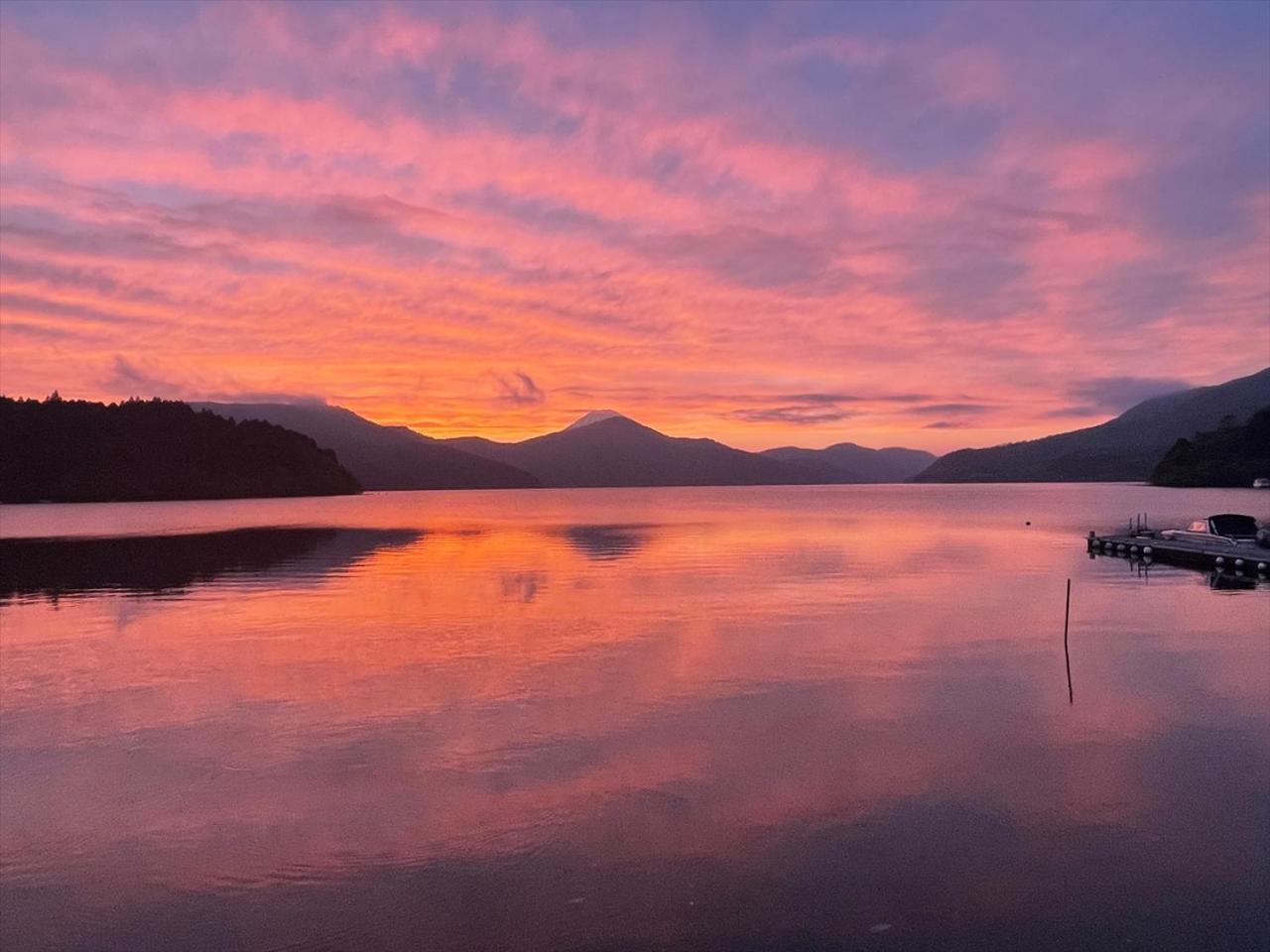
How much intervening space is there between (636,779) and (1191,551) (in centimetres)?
5753

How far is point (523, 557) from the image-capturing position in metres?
67.4

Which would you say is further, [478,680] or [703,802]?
[478,680]

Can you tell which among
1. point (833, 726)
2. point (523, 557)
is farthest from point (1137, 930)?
point (523, 557)

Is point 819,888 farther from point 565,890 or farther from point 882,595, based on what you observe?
point 882,595

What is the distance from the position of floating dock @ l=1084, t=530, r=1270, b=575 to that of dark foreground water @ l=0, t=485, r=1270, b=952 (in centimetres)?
2119

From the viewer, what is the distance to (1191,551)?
196 ft

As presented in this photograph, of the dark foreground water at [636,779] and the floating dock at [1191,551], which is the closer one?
the dark foreground water at [636,779]

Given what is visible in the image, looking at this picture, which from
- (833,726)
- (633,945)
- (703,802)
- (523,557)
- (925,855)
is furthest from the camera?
(523,557)

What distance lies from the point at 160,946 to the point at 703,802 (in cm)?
808

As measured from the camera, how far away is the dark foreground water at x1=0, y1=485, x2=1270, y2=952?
1122cm

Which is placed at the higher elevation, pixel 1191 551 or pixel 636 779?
pixel 1191 551

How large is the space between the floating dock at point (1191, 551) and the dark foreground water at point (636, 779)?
21194 millimetres

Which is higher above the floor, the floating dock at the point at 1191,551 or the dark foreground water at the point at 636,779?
the floating dock at the point at 1191,551

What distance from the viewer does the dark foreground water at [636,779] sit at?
36.8 ft
